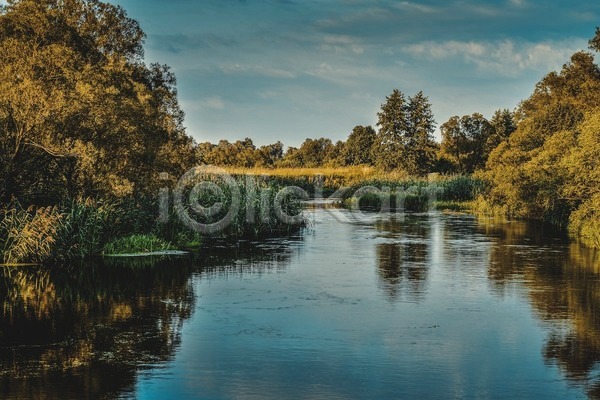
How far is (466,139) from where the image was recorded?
91.4 metres

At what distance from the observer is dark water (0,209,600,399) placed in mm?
9320

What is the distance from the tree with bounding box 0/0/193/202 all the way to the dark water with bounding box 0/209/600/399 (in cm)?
401

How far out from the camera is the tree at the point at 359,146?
344 feet

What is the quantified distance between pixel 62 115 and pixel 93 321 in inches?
409

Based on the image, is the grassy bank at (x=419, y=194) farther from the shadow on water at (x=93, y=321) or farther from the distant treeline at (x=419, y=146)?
the shadow on water at (x=93, y=321)

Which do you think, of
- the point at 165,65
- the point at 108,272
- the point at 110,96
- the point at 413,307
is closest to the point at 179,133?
the point at 165,65

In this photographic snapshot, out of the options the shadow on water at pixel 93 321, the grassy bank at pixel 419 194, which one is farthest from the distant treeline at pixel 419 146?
the shadow on water at pixel 93 321

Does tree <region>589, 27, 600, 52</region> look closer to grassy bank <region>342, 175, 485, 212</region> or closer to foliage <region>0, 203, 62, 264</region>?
grassy bank <region>342, 175, 485, 212</region>

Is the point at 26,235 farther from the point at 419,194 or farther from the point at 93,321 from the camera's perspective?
the point at 419,194

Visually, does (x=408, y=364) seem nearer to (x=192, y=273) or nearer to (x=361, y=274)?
(x=361, y=274)

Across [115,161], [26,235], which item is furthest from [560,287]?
[115,161]

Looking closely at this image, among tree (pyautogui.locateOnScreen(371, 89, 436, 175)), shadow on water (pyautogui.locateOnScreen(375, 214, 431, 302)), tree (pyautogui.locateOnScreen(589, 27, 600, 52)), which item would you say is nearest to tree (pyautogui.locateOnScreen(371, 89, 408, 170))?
tree (pyautogui.locateOnScreen(371, 89, 436, 175))

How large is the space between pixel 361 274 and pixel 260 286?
3338mm

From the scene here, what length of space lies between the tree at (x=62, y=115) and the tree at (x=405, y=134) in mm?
56360
